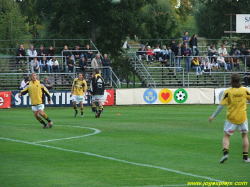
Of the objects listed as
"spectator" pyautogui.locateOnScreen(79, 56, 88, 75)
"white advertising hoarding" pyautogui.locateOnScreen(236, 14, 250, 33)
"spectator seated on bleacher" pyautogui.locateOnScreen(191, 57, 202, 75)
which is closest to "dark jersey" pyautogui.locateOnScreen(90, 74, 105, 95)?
"spectator" pyautogui.locateOnScreen(79, 56, 88, 75)

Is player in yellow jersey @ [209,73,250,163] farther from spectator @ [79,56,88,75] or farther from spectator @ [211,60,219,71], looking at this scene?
spectator @ [211,60,219,71]

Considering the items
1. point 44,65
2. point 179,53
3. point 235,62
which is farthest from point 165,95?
point 44,65

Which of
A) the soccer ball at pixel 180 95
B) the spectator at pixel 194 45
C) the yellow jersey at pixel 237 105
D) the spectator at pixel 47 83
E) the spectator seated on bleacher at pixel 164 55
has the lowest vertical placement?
the soccer ball at pixel 180 95

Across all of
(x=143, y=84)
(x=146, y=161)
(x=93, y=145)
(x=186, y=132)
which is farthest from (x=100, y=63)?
(x=146, y=161)

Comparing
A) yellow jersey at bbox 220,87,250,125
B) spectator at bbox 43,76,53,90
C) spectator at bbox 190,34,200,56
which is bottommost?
yellow jersey at bbox 220,87,250,125

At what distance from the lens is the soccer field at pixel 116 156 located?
10.2m

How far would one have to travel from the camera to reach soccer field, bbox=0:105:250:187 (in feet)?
33.4

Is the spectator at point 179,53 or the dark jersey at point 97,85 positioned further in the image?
the spectator at point 179,53

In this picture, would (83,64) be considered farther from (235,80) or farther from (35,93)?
(235,80)

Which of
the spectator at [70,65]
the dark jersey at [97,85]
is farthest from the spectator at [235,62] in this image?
the dark jersey at [97,85]

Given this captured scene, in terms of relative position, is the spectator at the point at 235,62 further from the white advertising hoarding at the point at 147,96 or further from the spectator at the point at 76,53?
the spectator at the point at 76,53

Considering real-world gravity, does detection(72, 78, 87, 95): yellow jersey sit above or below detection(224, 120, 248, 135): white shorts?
above

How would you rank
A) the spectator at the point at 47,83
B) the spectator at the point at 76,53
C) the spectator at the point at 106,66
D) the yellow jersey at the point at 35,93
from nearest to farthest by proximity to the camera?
1. the yellow jersey at the point at 35,93
2. the spectator at the point at 47,83
3. the spectator at the point at 106,66
4. the spectator at the point at 76,53

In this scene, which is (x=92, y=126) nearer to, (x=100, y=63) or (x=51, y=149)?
(x=51, y=149)
